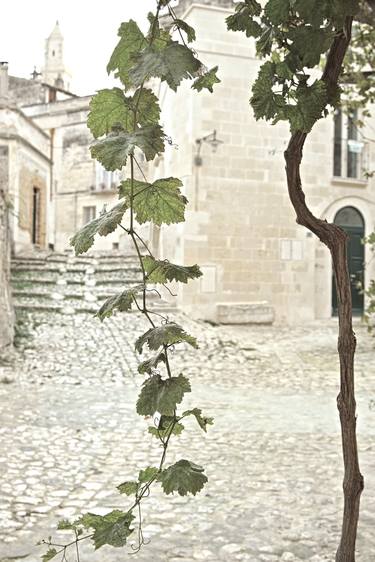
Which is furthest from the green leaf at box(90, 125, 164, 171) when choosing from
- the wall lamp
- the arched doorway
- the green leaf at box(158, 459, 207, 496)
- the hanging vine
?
the arched doorway

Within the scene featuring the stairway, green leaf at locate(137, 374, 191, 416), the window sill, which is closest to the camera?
green leaf at locate(137, 374, 191, 416)

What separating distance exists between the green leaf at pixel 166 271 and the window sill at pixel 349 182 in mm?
12997

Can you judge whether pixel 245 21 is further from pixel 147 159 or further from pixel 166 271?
pixel 166 271

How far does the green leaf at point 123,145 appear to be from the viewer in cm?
107

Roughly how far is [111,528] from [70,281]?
39.8ft

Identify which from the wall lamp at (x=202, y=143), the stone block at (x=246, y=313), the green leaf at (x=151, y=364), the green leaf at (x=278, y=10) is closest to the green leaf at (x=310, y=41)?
the green leaf at (x=278, y=10)

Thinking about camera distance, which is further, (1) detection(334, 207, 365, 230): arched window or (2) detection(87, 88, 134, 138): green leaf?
Result: (1) detection(334, 207, 365, 230): arched window

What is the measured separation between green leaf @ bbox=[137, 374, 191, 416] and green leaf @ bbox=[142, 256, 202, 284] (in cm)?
21

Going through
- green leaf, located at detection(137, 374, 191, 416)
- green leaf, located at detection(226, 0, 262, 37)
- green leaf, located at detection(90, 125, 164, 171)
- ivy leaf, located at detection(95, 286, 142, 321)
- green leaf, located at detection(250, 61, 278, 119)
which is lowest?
green leaf, located at detection(137, 374, 191, 416)

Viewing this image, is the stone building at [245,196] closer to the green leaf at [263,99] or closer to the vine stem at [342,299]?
the vine stem at [342,299]

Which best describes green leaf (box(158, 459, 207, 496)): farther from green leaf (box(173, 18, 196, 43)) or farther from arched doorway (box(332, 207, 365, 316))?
arched doorway (box(332, 207, 365, 316))

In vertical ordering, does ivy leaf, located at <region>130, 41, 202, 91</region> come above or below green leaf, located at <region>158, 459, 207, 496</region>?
above

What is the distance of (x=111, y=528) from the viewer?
1396 millimetres

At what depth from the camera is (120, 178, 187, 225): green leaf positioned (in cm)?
122
